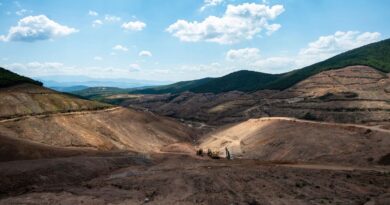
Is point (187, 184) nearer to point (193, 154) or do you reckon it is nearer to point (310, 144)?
point (310, 144)

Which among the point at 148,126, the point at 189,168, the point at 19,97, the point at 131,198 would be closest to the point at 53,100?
the point at 19,97

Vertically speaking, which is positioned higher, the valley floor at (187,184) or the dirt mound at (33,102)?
the dirt mound at (33,102)

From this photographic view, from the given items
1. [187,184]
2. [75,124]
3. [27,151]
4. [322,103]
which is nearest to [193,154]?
[75,124]

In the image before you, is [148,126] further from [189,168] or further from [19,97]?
[189,168]

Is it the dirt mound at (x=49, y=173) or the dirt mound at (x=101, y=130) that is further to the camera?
the dirt mound at (x=101, y=130)

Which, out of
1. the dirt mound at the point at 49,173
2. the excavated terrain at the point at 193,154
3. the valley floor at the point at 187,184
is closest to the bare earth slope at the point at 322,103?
the excavated terrain at the point at 193,154

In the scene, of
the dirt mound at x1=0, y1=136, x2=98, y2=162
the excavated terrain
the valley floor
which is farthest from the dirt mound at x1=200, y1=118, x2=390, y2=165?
the dirt mound at x1=0, y1=136, x2=98, y2=162

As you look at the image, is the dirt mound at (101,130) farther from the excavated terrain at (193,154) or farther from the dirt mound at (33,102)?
the dirt mound at (33,102)
